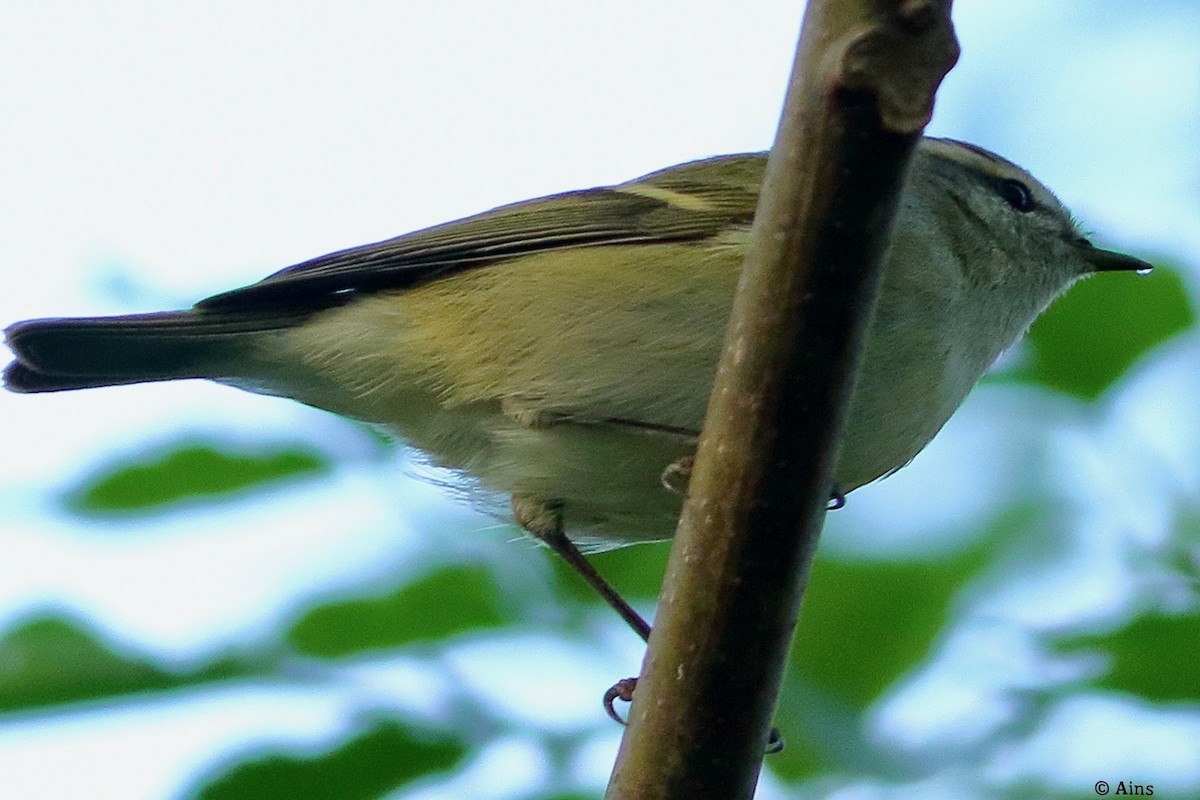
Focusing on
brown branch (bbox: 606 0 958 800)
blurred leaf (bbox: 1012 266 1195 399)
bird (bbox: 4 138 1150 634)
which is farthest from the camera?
bird (bbox: 4 138 1150 634)

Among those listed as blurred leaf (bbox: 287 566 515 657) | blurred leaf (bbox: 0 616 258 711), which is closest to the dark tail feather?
blurred leaf (bbox: 287 566 515 657)

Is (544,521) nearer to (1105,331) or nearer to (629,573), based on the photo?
(629,573)

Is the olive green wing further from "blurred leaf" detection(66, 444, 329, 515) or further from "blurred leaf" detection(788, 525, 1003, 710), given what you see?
"blurred leaf" detection(788, 525, 1003, 710)

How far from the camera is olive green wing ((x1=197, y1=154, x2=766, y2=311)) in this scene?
12.1ft

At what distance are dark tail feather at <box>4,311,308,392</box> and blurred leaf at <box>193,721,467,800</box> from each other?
5.89 feet

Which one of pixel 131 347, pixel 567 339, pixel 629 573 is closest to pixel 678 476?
pixel 629 573

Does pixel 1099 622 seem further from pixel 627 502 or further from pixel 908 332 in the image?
pixel 627 502

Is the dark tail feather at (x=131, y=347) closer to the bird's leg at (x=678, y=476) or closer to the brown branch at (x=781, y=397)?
the bird's leg at (x=678, y=476)

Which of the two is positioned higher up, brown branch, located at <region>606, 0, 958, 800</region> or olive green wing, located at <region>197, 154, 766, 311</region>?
olive green wing, located at <region>197, 154, 766, 311</region>

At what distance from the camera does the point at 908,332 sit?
11.0ft

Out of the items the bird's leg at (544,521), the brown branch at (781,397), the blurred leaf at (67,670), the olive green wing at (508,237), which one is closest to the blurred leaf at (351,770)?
the blurred leaf at (67,670)

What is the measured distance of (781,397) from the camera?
1.80 m

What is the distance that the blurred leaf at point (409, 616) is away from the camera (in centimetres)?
261

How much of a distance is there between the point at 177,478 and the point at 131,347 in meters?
1.13
